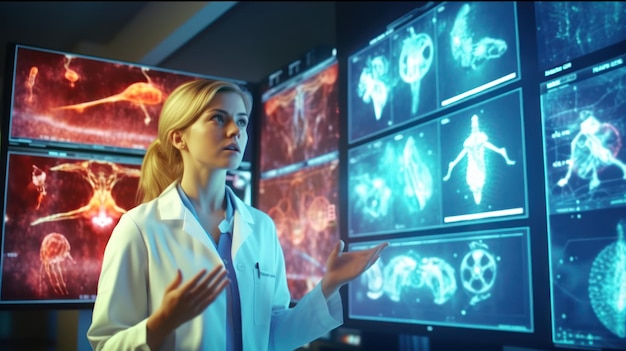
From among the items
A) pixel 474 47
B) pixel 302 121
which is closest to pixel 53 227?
pixel 302 121

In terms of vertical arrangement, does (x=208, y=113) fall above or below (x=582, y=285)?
above

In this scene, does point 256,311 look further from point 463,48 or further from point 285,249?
point 285,249

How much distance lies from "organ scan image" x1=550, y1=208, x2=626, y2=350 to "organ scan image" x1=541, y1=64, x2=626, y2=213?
49 mm

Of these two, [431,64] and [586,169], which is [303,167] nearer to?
[431,64]

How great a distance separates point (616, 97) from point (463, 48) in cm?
63

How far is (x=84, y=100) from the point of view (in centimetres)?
222

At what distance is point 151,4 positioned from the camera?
4633mm

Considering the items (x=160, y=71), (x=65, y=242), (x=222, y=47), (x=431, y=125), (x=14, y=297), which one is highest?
(x=222, y=47)

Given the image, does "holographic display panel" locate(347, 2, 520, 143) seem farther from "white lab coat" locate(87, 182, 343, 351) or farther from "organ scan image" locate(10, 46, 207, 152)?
"white lab coat" locate(87, 182, 343, 351)

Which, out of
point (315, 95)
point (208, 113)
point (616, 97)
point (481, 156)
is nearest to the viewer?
point (208, 113)

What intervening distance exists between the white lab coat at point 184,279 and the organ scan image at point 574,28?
0.99 m

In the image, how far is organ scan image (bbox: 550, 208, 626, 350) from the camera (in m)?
1.58

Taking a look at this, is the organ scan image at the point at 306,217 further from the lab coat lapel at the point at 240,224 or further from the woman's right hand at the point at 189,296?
the woman's right hand at the point at 189,296

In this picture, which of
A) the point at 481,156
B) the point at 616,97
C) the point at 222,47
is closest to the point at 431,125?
the point at 481,156
